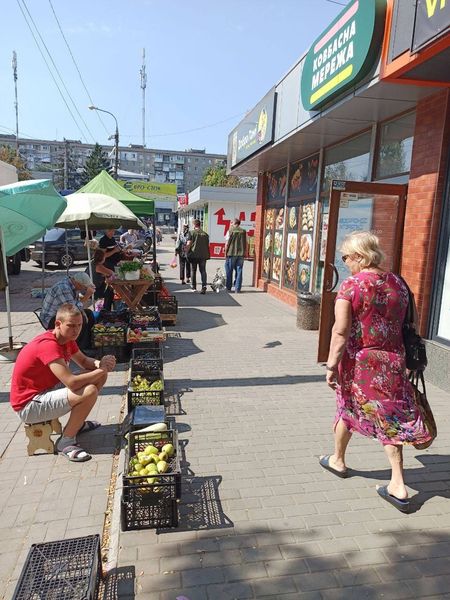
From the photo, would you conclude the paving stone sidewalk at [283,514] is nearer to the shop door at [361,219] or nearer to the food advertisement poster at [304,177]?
the shop door at [361,219]

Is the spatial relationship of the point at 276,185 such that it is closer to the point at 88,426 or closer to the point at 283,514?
the point at 88,426

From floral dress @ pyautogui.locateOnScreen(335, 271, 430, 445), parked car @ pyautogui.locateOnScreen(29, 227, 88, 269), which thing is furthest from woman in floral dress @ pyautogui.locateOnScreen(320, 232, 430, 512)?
parked car @ pyautogui.locateOnScreen(29, 227, 88, 269)

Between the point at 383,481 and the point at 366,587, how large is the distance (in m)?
1.10

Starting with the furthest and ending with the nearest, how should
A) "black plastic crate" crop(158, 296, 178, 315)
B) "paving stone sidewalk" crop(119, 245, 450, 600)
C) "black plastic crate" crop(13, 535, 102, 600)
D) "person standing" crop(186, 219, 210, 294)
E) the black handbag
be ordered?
"person standing" crop(186, 219, 210, 294) → "black plastic crate" crop(158, 296, 178, 315) → the black handbag → "paving stone sidewalk" crop(119, 245, 450, 600) → "black plastic crate" crop(13, 535, 102, 600)

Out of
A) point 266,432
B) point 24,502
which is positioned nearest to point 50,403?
point 24,502

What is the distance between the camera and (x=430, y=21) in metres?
3.78

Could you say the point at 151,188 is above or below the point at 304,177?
above

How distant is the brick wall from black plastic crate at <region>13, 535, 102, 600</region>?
4609 mm

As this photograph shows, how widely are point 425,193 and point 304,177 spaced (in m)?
5.11

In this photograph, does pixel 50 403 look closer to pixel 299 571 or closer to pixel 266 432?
pixel 266 432

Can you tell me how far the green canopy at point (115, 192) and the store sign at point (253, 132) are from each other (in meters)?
2.83

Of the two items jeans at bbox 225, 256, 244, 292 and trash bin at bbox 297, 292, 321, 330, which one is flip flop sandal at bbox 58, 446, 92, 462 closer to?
trash bin at bbox 297, 292, 321, 330

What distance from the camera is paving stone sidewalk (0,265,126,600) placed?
2.68 m

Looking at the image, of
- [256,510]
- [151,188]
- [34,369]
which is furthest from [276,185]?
[151,188]
